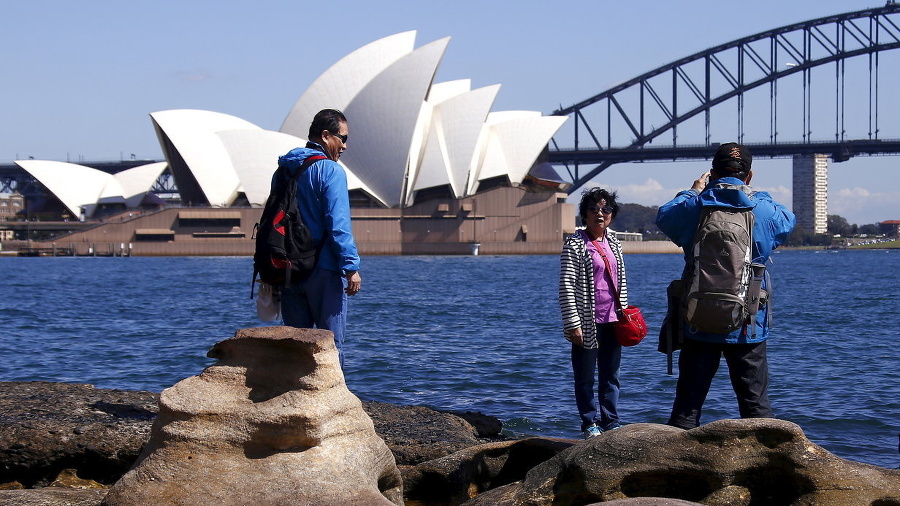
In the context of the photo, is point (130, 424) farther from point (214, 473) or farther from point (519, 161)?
point (519, 161)

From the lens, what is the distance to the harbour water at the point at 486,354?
6551mm

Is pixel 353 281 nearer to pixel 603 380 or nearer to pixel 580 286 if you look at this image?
pixel 580 286

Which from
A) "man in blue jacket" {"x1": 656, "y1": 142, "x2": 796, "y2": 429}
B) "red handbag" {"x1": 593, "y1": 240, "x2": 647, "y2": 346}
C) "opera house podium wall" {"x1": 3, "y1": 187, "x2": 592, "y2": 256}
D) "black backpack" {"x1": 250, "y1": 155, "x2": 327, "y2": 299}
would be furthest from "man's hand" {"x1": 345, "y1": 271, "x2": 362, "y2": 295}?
"opera house podium wall" {"x1": 3, "y1": 187, "x2": 592, "y2": 256}

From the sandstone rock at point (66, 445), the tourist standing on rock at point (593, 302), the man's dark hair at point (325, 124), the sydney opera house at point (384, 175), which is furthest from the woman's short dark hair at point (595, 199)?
the sydney opera house at point (384, 175)

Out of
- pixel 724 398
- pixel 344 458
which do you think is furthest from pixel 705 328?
pixel 724 398

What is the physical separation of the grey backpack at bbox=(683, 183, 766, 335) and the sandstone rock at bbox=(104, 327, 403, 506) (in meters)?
1.20

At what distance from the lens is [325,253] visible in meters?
3.91

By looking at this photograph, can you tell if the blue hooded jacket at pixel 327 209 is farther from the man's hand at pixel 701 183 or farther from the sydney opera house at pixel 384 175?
the sydney opera house at pixel 384 175

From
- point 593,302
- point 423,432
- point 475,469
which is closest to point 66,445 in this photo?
point 423,432

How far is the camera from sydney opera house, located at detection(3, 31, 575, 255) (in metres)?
49.8

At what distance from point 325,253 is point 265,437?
1.06 meters

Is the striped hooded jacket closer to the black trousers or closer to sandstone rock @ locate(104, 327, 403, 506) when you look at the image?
the black trousers

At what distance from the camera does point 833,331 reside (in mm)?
13492

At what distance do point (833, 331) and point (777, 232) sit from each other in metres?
10.6
